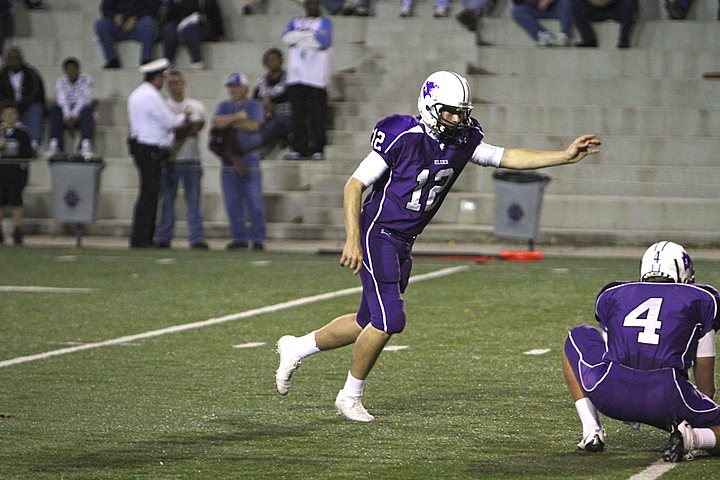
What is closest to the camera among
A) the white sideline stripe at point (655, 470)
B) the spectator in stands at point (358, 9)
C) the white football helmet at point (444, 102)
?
the white sideline stripe at point (655, 470)

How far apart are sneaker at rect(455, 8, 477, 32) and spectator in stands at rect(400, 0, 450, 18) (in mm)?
366

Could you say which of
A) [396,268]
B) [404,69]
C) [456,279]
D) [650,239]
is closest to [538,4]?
[404,69]

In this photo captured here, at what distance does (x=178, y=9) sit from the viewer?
21281mm

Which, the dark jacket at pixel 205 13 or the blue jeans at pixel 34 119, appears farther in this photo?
the dark jacket at pixel 205 13

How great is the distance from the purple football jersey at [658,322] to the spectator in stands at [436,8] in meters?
15.4

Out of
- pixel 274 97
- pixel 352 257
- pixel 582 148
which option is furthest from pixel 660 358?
pixel 274 97

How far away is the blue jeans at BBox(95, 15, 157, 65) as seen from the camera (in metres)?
21.6

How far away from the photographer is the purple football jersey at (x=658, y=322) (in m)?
6.18

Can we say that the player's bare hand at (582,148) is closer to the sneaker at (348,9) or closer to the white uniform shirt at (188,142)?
the white uniform shirt at (188,142)

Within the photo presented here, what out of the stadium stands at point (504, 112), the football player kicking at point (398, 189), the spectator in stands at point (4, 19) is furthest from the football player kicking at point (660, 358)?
the spectator in stands at point (4, 19)

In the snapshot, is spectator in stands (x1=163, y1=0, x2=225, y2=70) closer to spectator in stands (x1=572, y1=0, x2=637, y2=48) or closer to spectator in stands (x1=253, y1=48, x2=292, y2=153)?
spectator in stands (x1=253, y1=48, x2=292, y2=153)

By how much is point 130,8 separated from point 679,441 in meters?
16.7

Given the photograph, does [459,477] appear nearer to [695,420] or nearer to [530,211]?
[695,420]

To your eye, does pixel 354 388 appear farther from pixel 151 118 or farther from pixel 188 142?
pixel 188 142
